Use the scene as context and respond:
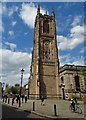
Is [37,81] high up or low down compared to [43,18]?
down

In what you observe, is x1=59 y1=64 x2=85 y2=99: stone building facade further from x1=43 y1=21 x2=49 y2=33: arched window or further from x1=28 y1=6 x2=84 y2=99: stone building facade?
x1=43 y1=21 x2=49 y2=33: arched window

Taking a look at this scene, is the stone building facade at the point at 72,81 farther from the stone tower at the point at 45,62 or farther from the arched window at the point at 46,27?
the arched window at the point at 46,27

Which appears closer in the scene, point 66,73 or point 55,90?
point 66,73

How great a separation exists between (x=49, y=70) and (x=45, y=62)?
2801 mm

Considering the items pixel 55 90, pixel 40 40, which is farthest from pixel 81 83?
pixel 40 40

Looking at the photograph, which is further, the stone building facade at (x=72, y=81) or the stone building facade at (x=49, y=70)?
the stone building facade at (x=49, y=70)

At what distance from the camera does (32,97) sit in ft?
176

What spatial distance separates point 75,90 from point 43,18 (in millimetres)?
29999

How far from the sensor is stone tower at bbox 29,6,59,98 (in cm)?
5356

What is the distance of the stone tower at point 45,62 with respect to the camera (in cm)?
5356

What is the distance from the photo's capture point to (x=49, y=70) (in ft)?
183

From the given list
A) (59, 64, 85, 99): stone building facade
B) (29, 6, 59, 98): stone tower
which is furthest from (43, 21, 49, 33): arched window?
(59, 64, 85, 99): stone building facade

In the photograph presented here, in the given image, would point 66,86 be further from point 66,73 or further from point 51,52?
point 51,52

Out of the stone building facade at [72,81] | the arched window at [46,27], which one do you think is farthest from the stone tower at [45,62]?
the stone building facade at [72,81]
